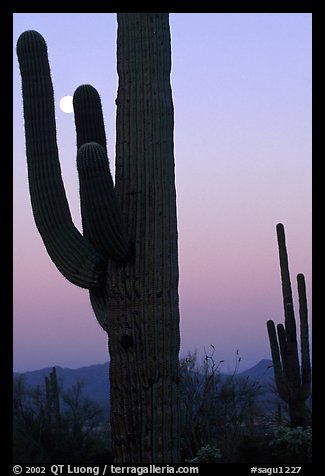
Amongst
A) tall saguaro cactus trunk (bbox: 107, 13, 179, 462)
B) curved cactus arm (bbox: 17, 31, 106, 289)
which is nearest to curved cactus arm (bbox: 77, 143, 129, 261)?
tall saguaro cactus trunk (bbox: 107, 13, 179, 462)

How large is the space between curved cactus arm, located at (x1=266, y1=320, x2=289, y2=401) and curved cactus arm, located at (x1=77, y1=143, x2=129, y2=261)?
8.39m

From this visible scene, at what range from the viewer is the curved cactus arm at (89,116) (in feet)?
22.2

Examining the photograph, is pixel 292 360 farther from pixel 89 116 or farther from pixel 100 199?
pixel 100 199

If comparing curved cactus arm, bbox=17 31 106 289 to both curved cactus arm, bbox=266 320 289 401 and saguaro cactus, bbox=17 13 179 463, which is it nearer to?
saguaro cactus, bbox=17 13 179 463

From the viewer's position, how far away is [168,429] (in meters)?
5.88

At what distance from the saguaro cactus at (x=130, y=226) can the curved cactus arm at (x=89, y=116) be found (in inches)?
14.0

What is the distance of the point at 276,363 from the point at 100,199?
349 inches

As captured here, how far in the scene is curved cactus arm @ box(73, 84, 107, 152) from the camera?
6.76 m

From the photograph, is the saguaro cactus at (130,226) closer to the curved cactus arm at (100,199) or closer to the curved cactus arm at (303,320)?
the curved cactus arm at (100,199)

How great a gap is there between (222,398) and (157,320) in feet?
32.4

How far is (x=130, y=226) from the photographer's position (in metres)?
6.07

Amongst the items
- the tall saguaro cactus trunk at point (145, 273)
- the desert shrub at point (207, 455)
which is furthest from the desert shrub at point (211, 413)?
the tall saguaro cactus trunk at point (145, 273)
